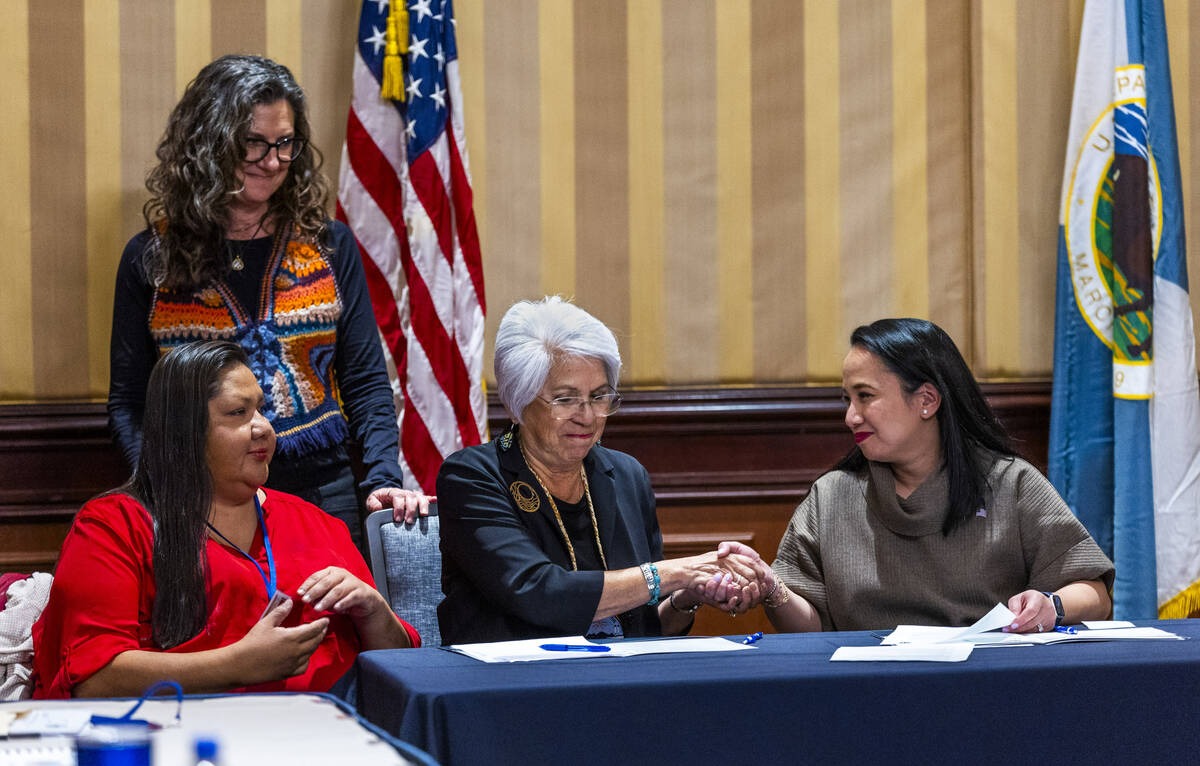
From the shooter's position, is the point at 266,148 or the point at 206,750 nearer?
the point at 206,750

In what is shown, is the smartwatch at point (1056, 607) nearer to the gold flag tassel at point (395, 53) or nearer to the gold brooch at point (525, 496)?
the gold brooch at point (525, 496)

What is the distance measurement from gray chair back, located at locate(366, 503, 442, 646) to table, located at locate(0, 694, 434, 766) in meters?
1.03

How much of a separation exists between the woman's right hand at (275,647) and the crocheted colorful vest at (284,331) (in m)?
0.80

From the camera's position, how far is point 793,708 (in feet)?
6.47

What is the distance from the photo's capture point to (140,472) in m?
2.51

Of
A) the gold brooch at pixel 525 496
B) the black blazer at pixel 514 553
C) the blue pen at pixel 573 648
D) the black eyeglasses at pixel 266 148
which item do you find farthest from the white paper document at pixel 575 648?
the black eyeglasses at pixel 266 148

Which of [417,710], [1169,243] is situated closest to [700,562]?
[417,710]

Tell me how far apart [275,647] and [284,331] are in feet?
3.39

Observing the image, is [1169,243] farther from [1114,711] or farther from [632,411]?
[1114,711]

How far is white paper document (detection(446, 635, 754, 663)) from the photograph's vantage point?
85.0 inches

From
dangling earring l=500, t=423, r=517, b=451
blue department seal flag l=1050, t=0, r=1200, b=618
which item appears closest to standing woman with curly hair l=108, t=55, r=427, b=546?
dangling earring l=500, t=423, r=517, b=451

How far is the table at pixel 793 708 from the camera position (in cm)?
188

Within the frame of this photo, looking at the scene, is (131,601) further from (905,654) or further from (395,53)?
(395,53)

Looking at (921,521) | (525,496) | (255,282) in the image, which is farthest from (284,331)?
(921,521)
